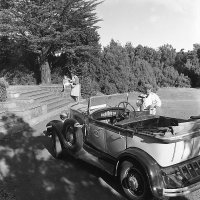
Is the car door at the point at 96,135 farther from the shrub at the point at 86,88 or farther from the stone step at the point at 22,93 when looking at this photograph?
the shrub at the point at 86,88

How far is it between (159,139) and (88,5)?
16.5 m

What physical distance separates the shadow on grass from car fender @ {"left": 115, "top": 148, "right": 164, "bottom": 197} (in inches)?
32.0

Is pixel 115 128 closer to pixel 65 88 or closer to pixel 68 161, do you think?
pixel 68 161

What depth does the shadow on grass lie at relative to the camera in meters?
4.50

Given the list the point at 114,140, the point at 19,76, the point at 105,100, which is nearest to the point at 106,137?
the point at 114,140

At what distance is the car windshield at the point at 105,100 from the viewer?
5887 millimetres

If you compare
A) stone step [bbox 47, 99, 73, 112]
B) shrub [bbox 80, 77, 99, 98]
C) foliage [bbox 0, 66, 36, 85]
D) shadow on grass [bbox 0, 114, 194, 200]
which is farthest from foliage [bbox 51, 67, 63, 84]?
shadow on grass [bbox 0, 114, 194, 200]

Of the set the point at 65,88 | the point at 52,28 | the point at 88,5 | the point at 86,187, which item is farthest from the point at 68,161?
the point at 88,5

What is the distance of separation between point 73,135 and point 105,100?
1.15 metres

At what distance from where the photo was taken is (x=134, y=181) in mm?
4199

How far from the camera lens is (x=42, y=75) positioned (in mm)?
18297

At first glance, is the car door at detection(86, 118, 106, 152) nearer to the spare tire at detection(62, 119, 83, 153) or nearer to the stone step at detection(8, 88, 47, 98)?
the spare tire at detection(62, 119, 83, 153)

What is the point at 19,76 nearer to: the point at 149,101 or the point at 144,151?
the point at 149,101

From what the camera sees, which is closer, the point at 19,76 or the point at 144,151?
the point at 144,151
